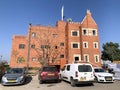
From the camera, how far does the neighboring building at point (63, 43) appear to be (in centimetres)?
3650

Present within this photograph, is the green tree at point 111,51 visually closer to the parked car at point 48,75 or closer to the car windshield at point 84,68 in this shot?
the parked car at point 48,75

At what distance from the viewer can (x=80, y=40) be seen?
37406 millimetres

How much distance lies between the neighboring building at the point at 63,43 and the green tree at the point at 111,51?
29.6 metres

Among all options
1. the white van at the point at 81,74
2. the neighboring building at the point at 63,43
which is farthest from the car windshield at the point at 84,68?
the neighboring building at the point at 63,43

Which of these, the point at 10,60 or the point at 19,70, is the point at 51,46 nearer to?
the point at 10,60

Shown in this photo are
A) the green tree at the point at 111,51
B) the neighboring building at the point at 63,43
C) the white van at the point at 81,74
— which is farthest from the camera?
the green tree at the point at 111,51

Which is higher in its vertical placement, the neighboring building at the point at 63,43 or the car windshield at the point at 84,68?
the neighboring building at the point at 63,43

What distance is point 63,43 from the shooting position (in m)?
39.8

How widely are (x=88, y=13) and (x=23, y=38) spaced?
58.9ft

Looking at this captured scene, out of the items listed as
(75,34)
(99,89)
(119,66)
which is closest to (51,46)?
(75,34)

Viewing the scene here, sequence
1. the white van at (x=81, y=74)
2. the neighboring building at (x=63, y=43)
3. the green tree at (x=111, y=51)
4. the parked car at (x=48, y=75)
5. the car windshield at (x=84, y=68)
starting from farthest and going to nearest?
the green tree at (x=111, y=51), the neighboring building at (x=63, y=43), the parked car at (x=48, y=75), the car windshield at (x=84, y=68), the white van at (x=81, y=74)

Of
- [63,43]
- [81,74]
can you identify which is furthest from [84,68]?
[63,43]

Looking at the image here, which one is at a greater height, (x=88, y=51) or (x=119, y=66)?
(x=88, y=51)

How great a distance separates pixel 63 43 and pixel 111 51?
105 feet
